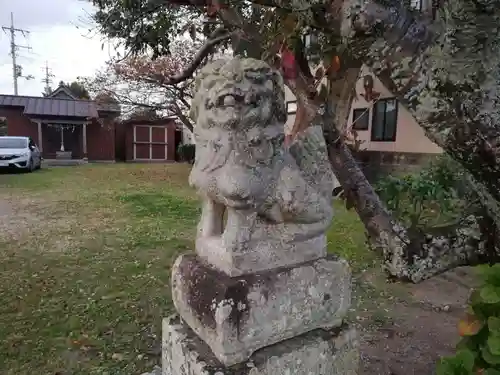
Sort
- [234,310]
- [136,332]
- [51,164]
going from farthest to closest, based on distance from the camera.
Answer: [51,164] → [136,332] → [234,310]

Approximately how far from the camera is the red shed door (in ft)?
69.1

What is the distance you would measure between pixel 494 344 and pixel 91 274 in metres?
3.91

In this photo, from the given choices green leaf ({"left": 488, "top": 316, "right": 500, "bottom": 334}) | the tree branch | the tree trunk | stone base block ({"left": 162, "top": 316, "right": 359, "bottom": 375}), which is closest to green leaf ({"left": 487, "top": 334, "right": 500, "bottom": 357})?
green leaf ({"left": 488, "top": 316, "right": 500, "bottom": 334})

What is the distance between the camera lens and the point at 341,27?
42.3 inches

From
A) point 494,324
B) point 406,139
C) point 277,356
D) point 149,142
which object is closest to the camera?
point 277,356

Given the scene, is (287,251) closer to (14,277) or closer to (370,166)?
(14,277)

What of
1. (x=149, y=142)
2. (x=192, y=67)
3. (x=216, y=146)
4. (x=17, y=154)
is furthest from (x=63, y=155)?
(x=216, y=146)

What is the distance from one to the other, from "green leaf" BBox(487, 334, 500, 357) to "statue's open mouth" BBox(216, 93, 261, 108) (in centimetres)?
108

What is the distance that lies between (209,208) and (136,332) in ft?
7.19

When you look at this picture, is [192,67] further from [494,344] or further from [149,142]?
[149,142]

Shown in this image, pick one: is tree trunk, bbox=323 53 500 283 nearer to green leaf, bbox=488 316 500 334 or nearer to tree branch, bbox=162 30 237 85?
green leaf, bbox=488 316 500 334

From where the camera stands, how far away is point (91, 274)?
4.29m

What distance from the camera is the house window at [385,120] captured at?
9219mm

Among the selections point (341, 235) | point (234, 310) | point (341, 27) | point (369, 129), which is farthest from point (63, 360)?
point (369, 129)
